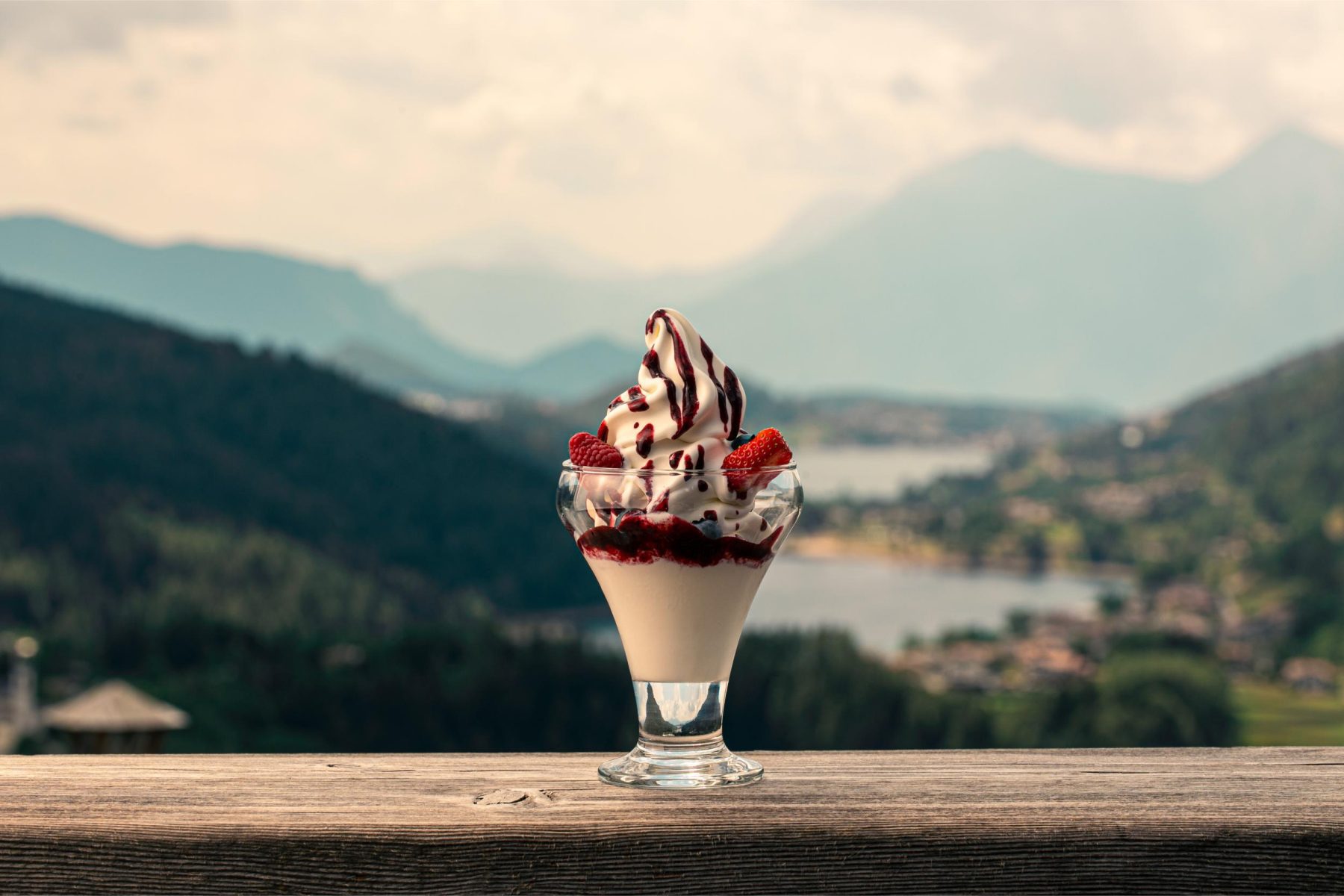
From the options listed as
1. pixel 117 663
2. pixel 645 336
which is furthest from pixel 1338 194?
pixel 645 336

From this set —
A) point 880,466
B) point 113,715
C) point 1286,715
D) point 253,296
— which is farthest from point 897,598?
point 253,296

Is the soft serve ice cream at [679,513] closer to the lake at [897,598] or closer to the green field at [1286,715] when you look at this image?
the green field at [1286,715]

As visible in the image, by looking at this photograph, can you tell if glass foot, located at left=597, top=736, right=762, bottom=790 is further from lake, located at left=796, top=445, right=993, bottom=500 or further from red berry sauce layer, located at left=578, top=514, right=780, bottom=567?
lake, located at left=796, top=445, right=993, bottom=500

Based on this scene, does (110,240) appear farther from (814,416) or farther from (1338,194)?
(1338,194)

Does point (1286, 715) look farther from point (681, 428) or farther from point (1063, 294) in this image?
point (1063, 294)

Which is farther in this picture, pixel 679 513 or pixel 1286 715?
pixel 1286 715

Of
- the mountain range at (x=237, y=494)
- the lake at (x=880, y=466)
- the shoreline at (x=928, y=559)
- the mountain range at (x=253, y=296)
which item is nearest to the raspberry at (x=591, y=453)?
the mountain range at (x=237, y=494)
